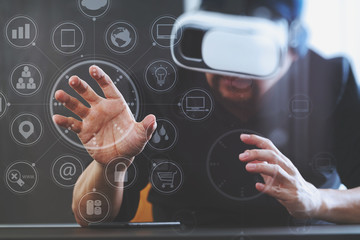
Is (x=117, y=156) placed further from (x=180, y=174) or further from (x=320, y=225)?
(x=320, y=225)

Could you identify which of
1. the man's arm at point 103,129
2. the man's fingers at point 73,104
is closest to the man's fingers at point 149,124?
the man's arm at point 103,129

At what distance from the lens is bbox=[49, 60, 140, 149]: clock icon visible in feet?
2.30

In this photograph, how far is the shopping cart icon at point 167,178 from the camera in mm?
709

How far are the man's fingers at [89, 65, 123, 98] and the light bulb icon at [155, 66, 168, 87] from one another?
0.24 ft

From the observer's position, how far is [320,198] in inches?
28.4

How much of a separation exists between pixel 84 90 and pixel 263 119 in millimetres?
325

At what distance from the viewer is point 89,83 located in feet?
2.31

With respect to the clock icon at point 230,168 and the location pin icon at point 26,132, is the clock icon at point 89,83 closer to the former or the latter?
the location pin icon at point 26,132
